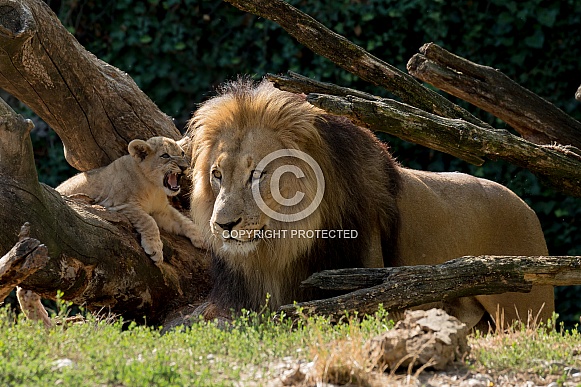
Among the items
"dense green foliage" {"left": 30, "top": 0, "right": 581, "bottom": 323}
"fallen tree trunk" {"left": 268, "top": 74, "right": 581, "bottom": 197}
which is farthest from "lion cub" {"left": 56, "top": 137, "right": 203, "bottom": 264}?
"dense green foliage" {"left": 30, "top": 0, "right": 581, "bottom": 323}

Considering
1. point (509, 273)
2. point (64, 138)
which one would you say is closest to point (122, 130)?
point (64, 138)

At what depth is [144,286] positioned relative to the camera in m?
5.83

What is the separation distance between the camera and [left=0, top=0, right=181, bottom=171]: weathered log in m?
5.57

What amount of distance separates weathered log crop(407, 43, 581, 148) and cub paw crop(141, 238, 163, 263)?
2170mm

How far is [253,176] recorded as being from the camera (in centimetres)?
495

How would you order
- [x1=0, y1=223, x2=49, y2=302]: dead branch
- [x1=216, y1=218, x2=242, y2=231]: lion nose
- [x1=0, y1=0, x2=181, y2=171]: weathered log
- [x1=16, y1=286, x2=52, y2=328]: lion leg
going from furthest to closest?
[x1=0, y1=0, x2=181, y2=171]: weathered log, [x1=16, y1=286, x2=52, y2=328]: lion leg, [x1=216, y1=218, x2=242, y2=231]: lion nose, [x1=0, y1=223, x2=49, y2=302]: dead branch

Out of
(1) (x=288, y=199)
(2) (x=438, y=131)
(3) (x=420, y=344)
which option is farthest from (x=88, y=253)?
(3) (x=420, y=344)

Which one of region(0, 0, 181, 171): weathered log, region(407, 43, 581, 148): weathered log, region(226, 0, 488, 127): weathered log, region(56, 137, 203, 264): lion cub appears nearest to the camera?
region(226, 0, 488, 127): weathered log

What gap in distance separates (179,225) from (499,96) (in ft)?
8.24

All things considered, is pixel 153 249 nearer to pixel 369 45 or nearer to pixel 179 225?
pixel 179 225

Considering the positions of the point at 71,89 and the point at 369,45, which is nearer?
the point at 71,89

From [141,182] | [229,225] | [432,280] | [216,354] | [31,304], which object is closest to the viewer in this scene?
[216,354]

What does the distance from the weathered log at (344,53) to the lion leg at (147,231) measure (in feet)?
5.21

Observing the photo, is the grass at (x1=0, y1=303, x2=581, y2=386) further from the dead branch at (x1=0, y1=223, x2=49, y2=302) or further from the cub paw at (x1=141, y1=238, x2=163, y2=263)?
the cub paw at (x1=141, y1=238, x2=163, y2=263)
